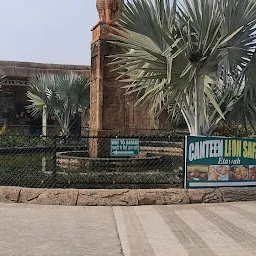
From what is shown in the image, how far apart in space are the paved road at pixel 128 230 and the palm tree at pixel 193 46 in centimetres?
206

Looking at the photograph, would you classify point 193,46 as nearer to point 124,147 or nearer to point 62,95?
point 124,147

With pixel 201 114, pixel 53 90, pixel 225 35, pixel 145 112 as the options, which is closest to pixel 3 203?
pixel 201 114

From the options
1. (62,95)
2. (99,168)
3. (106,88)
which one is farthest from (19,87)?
(99,168)

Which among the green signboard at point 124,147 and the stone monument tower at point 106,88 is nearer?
the green signboard at point 124,147

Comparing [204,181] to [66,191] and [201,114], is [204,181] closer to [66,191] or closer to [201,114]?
[201,114]

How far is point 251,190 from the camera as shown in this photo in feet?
24.0

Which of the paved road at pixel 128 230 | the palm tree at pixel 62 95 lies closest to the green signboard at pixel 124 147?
the paved road at pixel 128 230

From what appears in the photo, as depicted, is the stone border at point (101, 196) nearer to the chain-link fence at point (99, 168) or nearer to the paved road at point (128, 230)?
the paved road at point (128, 230)

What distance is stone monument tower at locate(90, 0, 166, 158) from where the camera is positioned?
488 inches

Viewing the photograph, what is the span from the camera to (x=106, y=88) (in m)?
12.6

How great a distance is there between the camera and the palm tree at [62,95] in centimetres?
2473

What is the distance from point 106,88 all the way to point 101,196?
6.32 meters

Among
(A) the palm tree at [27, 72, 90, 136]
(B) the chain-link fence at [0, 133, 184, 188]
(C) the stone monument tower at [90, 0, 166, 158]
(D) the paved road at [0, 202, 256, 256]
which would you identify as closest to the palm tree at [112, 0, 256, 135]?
(B) the chain-link fence at [0, 133, 184, 188]

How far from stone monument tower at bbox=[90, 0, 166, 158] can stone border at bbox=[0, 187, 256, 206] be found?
17.2 feet
